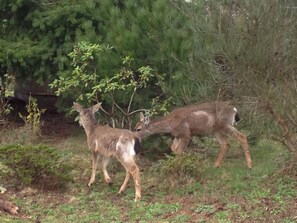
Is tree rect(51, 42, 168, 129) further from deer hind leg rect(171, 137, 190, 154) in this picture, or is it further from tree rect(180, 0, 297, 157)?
tree rect(180, 0, 297, 157)

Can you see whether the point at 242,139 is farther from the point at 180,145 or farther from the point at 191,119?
the point at 180,145

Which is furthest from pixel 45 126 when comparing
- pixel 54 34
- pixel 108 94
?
pixel 108 94

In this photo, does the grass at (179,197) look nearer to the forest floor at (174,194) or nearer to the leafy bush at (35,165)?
the forest floor at (174,194)

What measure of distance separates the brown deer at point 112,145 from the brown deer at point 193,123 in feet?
3.15

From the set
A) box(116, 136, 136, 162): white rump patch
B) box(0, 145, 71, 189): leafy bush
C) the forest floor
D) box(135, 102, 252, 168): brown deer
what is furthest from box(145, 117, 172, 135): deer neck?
box(0, 145, 71, 189): leafy bush

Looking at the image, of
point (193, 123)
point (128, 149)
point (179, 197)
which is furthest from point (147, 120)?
point (179, 197)

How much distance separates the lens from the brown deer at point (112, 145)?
9.66 m

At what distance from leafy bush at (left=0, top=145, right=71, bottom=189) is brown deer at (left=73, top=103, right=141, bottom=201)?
58cm

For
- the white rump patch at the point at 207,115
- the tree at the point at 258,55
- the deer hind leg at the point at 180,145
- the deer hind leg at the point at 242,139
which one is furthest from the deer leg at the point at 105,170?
the deer hind leg at the point at 242,139

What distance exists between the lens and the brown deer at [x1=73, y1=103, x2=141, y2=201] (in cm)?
966

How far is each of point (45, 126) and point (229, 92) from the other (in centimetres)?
599

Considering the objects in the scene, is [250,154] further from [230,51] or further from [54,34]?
[54,34]

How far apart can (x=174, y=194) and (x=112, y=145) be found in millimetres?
1220

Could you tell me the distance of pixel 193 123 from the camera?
36.9 feet
